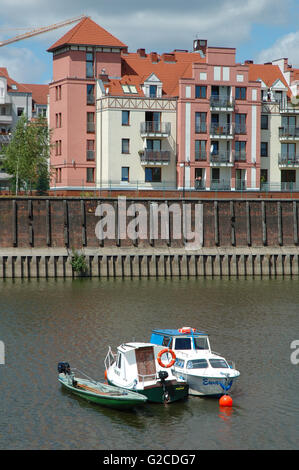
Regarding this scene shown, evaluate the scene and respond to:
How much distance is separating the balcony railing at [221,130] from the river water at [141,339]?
26321 mm

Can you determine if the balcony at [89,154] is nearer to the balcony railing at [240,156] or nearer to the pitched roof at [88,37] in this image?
the pitched roof at [88,37]

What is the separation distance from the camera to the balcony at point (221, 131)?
104 metres

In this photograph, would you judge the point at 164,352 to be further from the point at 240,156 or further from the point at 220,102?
the point at 240,156

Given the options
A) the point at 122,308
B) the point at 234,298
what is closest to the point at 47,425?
the point at 122,308

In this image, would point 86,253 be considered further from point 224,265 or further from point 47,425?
→ point 47,425

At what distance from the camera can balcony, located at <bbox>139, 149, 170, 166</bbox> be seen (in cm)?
10238

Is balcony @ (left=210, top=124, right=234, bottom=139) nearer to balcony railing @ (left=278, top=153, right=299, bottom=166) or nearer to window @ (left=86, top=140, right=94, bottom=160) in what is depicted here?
balcony railing @ (left=278, top=153, right=299, bottom=166)

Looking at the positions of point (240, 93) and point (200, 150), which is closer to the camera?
point (200, 150)

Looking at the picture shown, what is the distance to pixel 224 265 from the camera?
9044 cm

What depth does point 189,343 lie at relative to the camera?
45219 millimetres

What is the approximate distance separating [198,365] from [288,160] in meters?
69.7

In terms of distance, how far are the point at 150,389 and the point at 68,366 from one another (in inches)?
227

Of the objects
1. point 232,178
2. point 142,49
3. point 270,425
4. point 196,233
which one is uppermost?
point 142,49

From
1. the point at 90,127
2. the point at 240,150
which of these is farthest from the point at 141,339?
the point at 240,150
